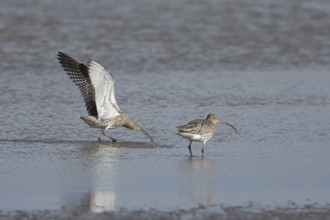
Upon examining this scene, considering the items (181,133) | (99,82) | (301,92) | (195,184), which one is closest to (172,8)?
(301,92)

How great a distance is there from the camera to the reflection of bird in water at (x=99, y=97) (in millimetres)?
12102

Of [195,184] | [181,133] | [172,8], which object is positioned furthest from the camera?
[172,8]

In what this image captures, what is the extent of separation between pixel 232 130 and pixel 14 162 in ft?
10.1

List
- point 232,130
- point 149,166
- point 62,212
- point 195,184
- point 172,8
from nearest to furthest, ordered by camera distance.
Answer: point 62,212
point 195,184
point 149,166
point 232,130
point 172,8

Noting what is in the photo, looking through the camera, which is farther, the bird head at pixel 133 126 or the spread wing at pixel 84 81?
the spread wing at pixel 84 81

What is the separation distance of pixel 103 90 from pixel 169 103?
1.61 m

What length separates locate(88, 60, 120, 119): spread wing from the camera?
39.7 feet

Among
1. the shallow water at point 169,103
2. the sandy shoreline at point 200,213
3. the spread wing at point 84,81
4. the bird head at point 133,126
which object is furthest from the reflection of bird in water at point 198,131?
the sandy shoreline at point 200,213

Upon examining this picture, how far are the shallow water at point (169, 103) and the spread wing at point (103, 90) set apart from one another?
342 mm

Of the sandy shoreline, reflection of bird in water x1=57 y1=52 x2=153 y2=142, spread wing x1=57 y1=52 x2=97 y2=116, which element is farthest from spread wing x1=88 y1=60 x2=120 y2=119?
the sandy shoreline

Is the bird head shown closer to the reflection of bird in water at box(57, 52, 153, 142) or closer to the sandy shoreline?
the reflection of bird in water at box(57, 52, 153, 142)

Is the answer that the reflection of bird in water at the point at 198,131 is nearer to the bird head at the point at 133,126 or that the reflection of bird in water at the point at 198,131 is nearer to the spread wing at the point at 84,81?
the bird head at the point at 133,126

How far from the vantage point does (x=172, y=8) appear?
24.0 metres

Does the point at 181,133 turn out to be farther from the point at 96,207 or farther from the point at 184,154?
the point at 96,207
